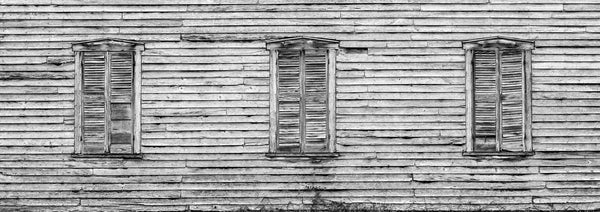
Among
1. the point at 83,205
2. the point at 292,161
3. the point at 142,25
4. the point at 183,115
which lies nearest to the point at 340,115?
the point at 292,161

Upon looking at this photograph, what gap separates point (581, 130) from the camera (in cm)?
1180

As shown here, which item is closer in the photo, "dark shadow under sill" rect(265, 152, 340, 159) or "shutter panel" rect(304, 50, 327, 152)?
"dark shadow under sill" rect(265, 152, 340, 159)

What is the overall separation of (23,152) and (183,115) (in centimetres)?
228

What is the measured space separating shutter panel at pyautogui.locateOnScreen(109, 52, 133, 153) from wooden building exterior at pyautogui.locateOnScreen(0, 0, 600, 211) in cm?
2

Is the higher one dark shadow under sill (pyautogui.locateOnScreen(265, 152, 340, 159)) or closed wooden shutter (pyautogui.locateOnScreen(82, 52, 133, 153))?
closed wooden shutter (pyautogui.locateOnScreen(82, 52, 133, 153))

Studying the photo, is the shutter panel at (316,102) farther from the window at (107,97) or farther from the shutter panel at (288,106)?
the window at (107,97)

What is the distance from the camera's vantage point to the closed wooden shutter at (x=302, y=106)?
11914 mm

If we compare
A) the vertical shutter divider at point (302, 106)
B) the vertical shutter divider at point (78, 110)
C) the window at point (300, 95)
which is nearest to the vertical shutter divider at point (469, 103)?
the window at point (300, 95)

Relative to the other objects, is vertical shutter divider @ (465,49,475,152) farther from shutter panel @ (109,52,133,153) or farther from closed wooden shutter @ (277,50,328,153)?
shutter panel @ (109,52,133,153)

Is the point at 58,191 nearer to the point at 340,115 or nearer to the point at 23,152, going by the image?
the point at 23,152

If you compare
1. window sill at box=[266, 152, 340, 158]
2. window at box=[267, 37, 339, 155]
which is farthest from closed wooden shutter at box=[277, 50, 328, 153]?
window sill at box=[266, 152, 340, 158]

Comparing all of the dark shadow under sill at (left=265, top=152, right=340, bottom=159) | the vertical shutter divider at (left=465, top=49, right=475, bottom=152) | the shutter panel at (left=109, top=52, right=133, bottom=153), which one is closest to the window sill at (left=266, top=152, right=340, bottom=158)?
the dark shadow under sill at (left=265, top=152, right=340, bottom=159)

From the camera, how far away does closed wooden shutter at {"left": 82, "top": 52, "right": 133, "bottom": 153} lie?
11906 mm

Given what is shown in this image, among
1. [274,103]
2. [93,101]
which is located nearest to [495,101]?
[274,103]
